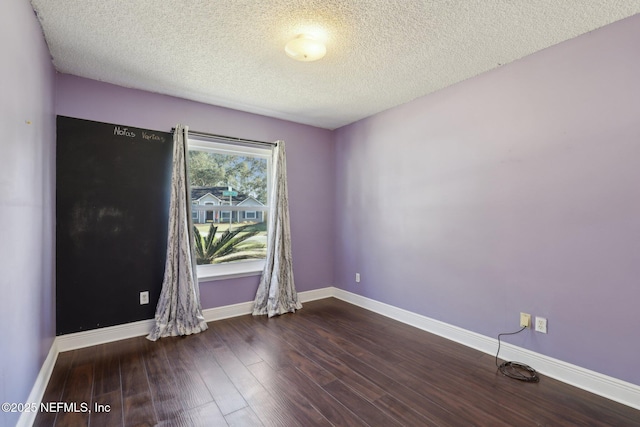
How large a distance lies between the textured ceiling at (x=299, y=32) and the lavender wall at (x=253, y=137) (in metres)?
0.17

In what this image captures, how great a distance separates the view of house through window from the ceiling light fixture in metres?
1.72

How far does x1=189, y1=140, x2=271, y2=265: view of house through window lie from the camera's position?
3.45m

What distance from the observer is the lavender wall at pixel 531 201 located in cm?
194

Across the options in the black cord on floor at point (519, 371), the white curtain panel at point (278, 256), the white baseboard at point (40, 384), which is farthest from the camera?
the white curtain panel at point (278, 256)

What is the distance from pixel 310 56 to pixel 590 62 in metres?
1.98

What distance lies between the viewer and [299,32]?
2.05 meters

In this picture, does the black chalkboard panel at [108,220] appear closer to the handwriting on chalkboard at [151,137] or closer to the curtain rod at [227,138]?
the handwriting on chalkboard at [151,137]

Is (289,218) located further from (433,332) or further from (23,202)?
(23,202)

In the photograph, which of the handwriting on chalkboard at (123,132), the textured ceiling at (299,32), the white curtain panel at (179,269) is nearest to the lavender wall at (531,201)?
the textured ceiling at (299,32)

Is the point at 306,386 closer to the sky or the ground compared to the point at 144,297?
closer to the ground

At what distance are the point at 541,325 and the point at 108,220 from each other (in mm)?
3843

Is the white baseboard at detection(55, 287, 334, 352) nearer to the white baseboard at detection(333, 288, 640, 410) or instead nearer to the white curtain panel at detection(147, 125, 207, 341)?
the white curtain panel at detection(147, 125, 207, 341)

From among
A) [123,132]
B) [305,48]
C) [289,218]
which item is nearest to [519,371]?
[289,218]

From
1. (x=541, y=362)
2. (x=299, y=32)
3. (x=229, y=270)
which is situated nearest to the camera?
(x=299, y=32)
